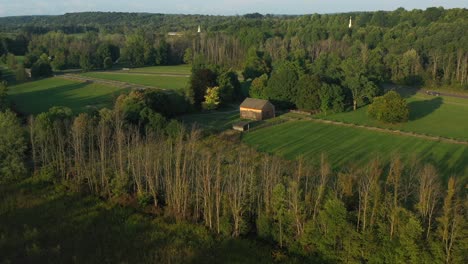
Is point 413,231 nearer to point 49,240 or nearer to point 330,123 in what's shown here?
point 49,240

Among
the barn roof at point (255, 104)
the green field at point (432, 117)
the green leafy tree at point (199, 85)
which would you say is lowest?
the green field at point (432, 117)

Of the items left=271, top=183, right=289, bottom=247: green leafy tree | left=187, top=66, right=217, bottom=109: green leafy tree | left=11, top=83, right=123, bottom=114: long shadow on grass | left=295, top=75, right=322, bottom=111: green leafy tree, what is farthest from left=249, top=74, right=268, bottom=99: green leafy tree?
left=271, top=183, right=289, bottom=247: green leafy tree

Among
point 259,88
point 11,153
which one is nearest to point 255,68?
point 259,88

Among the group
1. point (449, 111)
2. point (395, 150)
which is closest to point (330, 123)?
point (395, 150)

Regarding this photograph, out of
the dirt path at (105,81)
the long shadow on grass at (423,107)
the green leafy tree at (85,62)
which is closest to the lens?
the long shadow on grass at (423,107)

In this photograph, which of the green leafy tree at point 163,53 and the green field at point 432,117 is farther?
the green leafy tree at point 163,53

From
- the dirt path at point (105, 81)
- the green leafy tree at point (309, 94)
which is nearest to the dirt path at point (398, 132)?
the green leafy tree at point (309, 94)

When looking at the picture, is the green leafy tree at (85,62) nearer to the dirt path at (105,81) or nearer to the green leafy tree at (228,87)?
the dirt path at (105,81)
